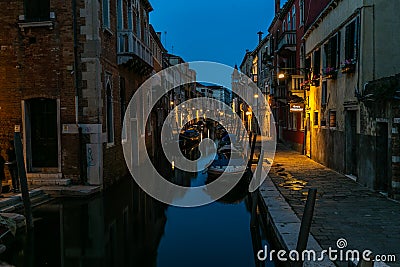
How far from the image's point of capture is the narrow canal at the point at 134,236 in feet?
22.4

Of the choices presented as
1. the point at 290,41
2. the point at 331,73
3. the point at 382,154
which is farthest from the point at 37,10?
the point at 290,41

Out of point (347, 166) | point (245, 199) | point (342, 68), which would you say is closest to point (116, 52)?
point (245, 199)

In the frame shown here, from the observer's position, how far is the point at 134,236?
26.7ft

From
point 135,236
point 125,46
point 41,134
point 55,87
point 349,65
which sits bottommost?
point 135,236

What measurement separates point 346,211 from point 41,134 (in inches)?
345

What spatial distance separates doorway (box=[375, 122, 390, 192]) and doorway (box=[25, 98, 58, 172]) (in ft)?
29.3

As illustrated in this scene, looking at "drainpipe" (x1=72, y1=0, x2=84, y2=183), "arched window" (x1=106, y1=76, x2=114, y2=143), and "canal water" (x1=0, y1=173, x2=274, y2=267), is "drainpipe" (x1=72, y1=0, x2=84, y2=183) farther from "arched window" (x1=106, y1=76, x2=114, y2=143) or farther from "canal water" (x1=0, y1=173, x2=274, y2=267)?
"arched window" (x1=106, y1=76, x2=114, y2=143)

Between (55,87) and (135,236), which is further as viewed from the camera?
(55,87)

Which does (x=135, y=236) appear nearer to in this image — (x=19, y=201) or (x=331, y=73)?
(x=19, y=201)

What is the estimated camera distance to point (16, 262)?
21.1 ft

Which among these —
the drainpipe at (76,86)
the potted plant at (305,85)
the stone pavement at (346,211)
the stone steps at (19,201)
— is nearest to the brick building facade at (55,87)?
the drainpipe at (76,86)

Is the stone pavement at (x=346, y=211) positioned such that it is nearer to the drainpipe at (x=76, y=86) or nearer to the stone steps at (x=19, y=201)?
the drainpipe at (x=76, y=86)

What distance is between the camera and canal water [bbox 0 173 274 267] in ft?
22.4

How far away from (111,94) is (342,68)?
24.6 feet
